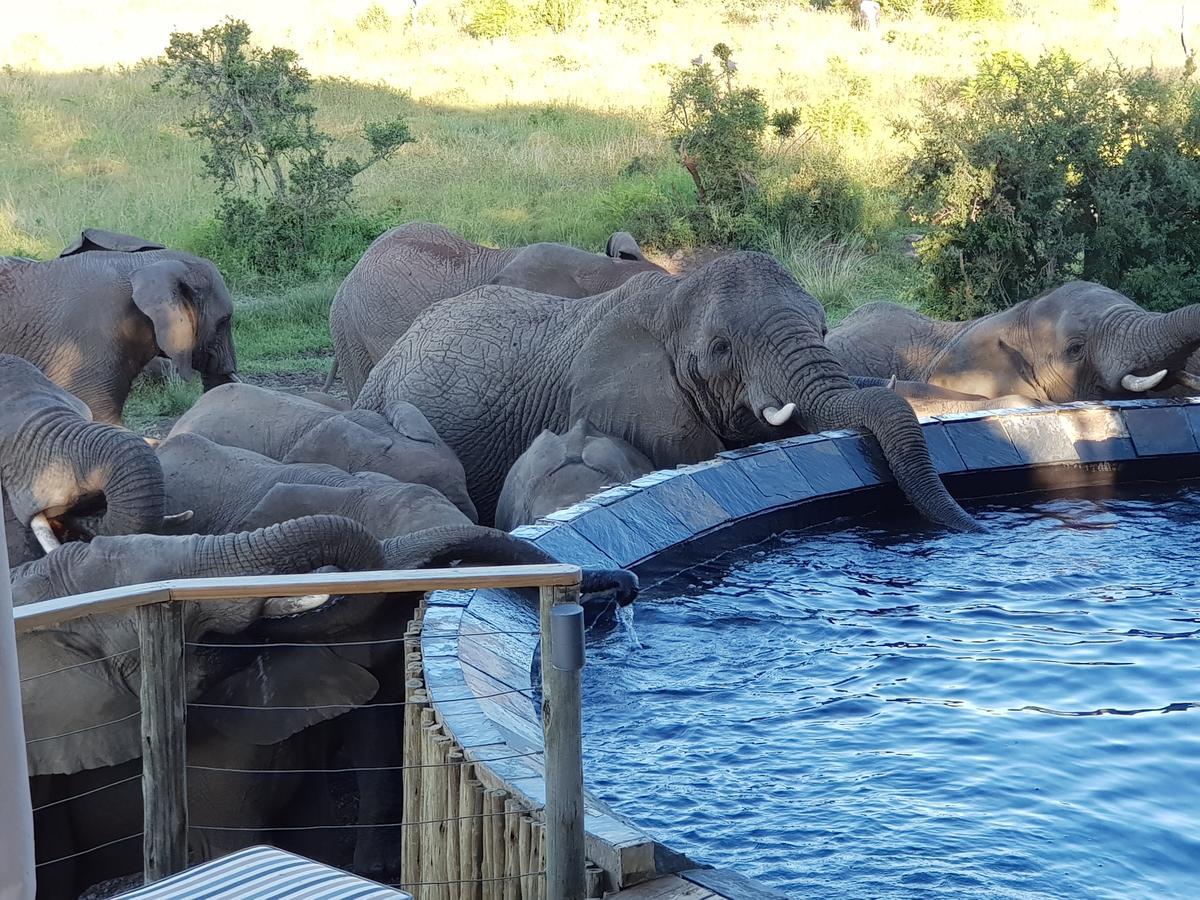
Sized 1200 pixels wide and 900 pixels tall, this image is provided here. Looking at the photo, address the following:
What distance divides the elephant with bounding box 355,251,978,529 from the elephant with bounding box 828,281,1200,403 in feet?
7.12

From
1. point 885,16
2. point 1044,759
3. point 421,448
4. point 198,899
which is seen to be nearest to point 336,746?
point 421,448

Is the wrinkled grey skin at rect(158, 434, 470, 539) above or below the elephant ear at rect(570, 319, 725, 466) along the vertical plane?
below

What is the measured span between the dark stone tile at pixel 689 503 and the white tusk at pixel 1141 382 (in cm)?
325

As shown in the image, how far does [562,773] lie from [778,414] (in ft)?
14.2

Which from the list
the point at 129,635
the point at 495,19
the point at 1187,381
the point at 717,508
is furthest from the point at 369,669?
the point at 495,19

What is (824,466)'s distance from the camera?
7.38m

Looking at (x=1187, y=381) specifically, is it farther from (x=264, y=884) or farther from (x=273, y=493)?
(x=264, y=884)

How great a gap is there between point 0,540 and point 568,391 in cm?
607

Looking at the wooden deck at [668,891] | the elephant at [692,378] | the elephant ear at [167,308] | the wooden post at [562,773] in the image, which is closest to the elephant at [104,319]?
the elephant ear at [167,308]

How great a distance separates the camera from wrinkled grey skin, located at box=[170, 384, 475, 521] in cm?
738

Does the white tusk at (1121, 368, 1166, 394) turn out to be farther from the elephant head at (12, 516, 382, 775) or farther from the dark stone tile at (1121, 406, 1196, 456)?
the elephant head at (12, 516, 382, 775)

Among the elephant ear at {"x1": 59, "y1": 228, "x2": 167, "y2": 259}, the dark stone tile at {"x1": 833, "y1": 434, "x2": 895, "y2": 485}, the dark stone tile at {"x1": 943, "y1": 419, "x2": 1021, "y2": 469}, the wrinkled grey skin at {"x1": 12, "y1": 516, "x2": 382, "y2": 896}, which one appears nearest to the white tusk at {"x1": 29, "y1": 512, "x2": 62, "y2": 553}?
the wrinkled grey skin at {"x1": 12, "y1": 516, "x2": 382, "y2": 896}

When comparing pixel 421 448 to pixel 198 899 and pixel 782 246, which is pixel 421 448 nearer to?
pixel 198 899

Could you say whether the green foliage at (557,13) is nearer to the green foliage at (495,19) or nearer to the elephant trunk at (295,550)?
the green foliage at (495,19)
